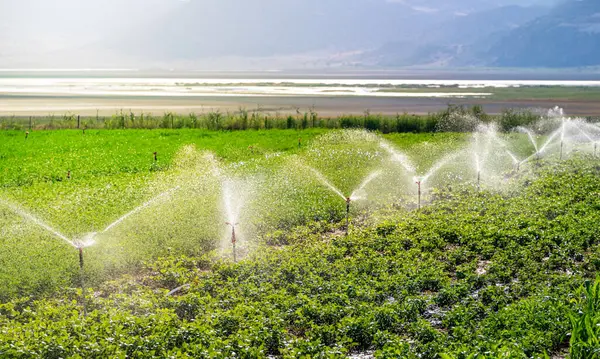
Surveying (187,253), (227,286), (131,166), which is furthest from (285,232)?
(131,166)

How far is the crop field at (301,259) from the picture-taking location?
36.9ft

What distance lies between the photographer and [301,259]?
15812 millimetres

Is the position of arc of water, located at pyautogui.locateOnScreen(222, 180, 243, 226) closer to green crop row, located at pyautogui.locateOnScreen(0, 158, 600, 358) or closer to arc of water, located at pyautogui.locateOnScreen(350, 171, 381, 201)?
green crop row, located at pyautogui.locateOnScreen(0, 158, 600, 358)

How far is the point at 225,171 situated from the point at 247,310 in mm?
16916

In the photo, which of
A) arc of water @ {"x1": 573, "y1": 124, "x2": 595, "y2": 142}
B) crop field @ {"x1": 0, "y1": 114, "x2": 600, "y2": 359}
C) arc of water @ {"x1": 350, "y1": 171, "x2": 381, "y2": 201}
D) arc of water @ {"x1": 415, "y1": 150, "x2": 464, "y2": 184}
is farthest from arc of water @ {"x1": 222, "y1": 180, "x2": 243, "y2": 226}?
arc of water @ {"x1": 573, "y1": 124, "x2": 595, "y2": 142}

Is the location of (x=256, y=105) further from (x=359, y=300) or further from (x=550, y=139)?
(x=359, y=300)

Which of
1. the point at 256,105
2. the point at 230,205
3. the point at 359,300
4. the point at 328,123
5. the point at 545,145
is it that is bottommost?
the point at 359,300

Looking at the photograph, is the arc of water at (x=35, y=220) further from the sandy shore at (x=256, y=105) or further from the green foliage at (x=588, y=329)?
the sandy shore at (x=256, y=105)

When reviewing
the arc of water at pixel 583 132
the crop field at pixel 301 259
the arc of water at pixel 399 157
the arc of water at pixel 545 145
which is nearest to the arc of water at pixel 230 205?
the crop field at pixel 301 259

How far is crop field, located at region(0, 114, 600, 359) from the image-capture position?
36.9 ft

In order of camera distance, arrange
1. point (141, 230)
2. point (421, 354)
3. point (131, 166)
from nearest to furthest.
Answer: point (421, 354), point (141, 230), point (131, 166)

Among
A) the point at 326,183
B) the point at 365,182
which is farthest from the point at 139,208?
the point at 365,182

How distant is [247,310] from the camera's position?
12367 mm

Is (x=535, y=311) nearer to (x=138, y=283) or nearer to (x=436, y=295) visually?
(x=436, y=295)
